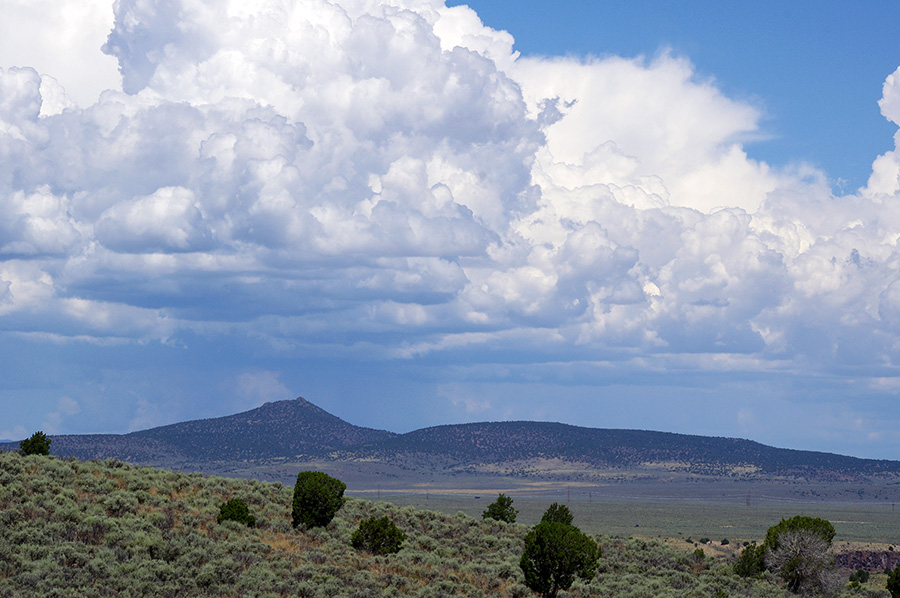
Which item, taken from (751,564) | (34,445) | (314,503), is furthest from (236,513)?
(751,564)

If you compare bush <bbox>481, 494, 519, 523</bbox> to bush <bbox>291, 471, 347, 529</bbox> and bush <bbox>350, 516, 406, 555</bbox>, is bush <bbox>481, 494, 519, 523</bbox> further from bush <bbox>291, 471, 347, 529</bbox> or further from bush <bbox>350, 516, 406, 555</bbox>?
bush <bbox>350, 516, 406, 555</bbox>

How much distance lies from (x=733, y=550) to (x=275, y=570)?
55577 millimetres

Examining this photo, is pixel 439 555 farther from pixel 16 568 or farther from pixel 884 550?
pixel 884 550

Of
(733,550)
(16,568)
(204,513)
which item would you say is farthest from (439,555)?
(733,550)

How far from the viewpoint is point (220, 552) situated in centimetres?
3572

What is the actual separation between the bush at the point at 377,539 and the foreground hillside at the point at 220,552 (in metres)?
0.68

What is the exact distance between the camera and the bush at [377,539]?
42.5 m

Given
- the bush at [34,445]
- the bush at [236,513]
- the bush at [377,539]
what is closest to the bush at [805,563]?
the bush at [377,539]

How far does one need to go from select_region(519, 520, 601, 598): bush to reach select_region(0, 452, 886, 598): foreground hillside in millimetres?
904

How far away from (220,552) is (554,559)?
525 inches

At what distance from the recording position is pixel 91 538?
34.9 metres

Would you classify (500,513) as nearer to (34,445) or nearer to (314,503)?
(314,503)

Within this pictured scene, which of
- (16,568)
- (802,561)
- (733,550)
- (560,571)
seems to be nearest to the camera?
(16,568)

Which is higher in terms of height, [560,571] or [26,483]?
[26,483]
